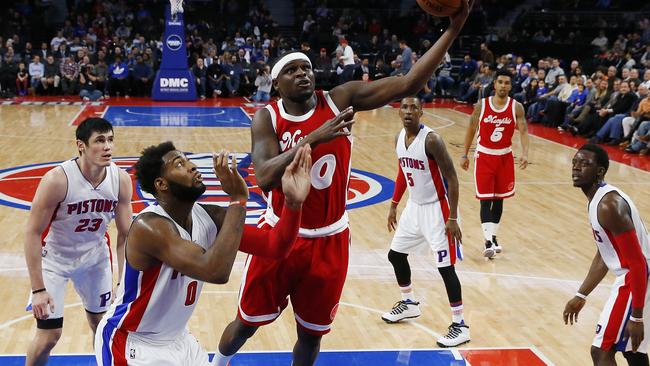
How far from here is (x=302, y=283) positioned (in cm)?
439

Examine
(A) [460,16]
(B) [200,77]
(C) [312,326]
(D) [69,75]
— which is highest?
(A) [460,16]

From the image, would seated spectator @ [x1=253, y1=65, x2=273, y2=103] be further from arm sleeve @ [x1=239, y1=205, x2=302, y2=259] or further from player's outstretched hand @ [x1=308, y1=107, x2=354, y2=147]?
player's outstretched hand @ [x1=308, y1=107, x2=354, y2=147]

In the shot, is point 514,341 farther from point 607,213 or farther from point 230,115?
point 230,115

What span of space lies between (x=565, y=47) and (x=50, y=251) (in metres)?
22.4

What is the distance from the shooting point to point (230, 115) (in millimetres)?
18984

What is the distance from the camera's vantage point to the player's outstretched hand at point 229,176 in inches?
125

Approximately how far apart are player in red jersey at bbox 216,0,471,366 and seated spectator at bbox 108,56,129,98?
1875 cm

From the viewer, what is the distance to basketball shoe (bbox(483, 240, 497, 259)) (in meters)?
7.86

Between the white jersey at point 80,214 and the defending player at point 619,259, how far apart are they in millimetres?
2633

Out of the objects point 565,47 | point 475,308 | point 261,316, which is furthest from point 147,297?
point 565,47

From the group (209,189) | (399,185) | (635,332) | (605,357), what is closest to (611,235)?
(635,332)

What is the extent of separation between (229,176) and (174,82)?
18819 mm

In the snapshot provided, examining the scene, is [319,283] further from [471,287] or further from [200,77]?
[200,77]

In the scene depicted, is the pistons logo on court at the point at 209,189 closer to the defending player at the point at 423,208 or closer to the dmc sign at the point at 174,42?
the defending player at the point at 423,208
